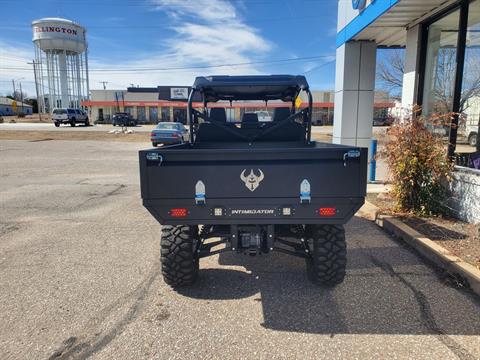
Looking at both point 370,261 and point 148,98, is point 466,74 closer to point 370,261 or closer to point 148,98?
point 370,261

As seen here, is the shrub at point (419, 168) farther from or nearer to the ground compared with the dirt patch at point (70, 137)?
farther from the ground

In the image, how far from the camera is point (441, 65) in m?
6.70

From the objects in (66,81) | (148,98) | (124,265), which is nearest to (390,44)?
(124,265)

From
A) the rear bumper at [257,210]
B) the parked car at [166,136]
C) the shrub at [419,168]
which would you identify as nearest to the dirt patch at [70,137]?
the parked car at [166,136]

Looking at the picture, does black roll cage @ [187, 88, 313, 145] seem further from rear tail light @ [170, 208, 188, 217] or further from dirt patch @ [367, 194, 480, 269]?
dirt patch @ [367, 194, 480, 269]

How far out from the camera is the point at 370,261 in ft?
14.7

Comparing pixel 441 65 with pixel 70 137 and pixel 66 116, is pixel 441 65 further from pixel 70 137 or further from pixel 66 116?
Answer: pixel 66 116

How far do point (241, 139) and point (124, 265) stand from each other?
2.34 metres

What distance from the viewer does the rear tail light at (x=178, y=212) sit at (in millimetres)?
3205

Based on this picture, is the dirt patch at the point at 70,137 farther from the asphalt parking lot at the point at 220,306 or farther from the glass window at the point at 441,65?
the asphalt parking lot at the point at 220,306

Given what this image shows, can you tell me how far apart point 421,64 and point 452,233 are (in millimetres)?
3840

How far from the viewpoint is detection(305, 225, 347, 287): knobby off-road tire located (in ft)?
11.7

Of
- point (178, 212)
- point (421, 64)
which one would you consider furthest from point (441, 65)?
point (178, 212)

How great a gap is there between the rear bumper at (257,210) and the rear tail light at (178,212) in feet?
0.06
